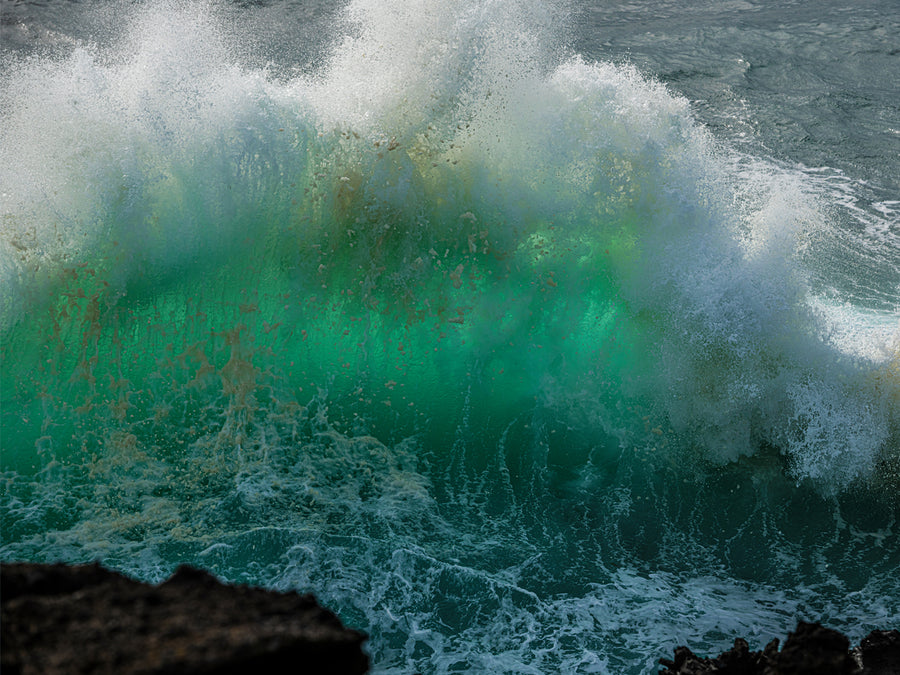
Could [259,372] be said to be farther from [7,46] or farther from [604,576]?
[7,46]

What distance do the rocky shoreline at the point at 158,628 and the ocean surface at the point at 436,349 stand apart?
2.48 meters

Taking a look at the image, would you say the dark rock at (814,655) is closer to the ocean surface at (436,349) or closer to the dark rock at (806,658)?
the dark rock at (806,658)

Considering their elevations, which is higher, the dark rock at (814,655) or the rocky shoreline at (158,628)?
the rocky shoreline at (158,628)

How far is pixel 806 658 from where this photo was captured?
3.15 metres

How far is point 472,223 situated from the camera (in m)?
7.34

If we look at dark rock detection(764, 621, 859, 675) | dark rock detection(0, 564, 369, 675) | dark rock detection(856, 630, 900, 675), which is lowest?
dark rock detection(856, 630, 900, 675)

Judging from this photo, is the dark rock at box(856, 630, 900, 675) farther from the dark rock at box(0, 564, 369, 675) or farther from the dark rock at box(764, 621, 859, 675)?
the dark rock at box(0, 564, 369, 675)

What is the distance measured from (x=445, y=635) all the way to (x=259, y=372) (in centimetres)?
280

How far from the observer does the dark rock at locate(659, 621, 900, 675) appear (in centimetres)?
312

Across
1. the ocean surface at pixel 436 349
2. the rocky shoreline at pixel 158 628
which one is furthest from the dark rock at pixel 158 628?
Result: the ocean surface at pixel 436 349

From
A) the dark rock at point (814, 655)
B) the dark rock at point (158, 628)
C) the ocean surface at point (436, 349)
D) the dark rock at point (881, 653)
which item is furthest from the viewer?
the ocean surface at point (436, 349)

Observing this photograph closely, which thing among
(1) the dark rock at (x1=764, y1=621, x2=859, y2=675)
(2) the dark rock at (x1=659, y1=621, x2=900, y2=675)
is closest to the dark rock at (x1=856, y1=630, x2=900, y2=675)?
(2) the dark rock at (x1=659, y1=621, x2=900, y2=675)

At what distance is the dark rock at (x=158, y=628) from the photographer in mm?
2109

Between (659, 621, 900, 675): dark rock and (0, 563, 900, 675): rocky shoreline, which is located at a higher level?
(0, 563, 900, 675): rocky shoreline
